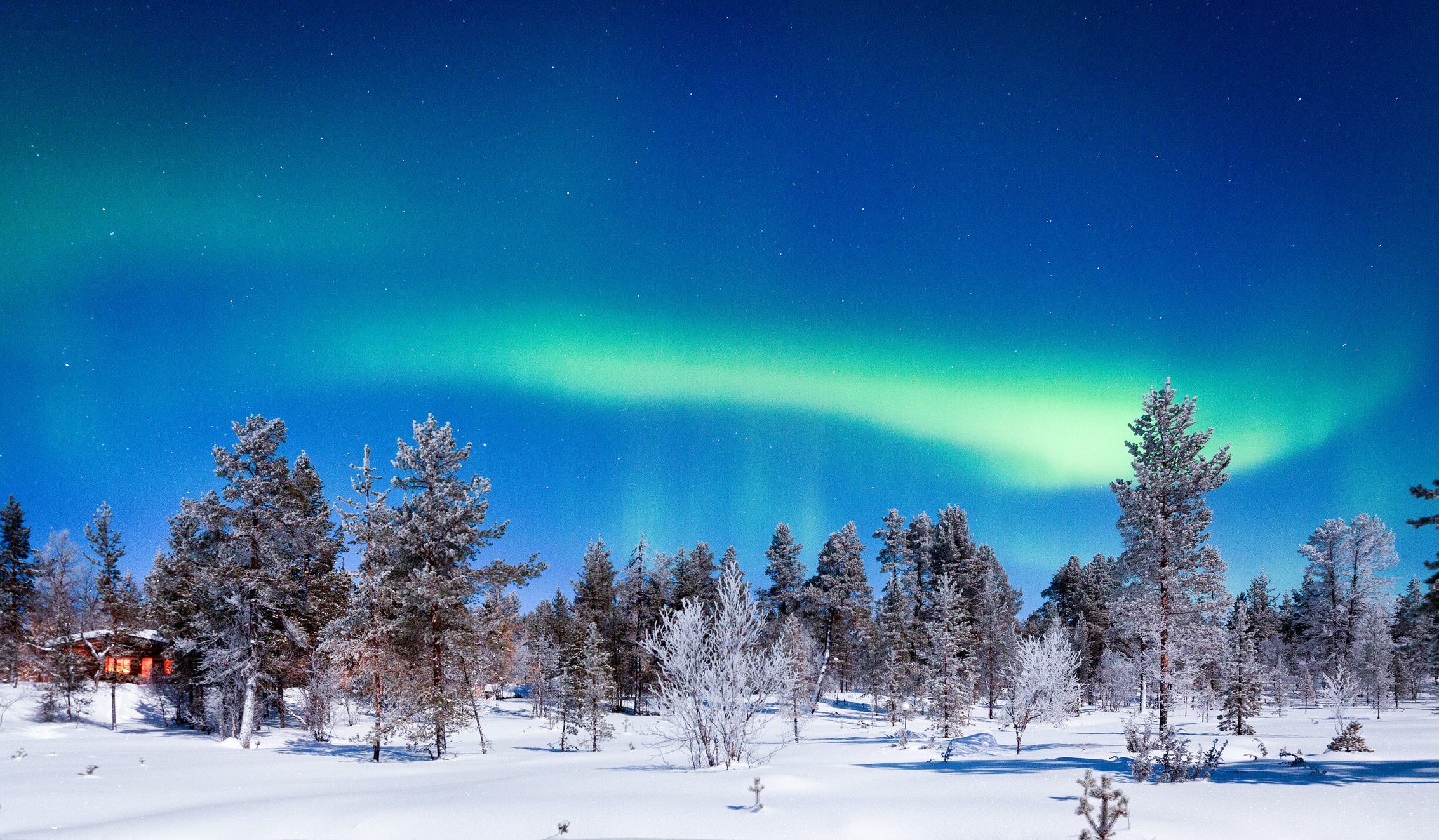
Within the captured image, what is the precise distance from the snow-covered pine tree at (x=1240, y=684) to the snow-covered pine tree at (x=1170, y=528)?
16.4 feet

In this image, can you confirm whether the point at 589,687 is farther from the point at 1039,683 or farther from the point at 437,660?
the point at 1039,683

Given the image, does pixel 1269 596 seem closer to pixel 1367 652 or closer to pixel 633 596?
pixel 1367 652

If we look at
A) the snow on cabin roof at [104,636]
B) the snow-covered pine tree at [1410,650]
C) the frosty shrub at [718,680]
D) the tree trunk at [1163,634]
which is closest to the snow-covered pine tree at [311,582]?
the snow on cabin roof at [104,636]

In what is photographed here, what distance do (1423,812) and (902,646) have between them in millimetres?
29332

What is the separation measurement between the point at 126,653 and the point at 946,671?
1826 inches

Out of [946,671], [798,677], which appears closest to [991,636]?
[946,671]

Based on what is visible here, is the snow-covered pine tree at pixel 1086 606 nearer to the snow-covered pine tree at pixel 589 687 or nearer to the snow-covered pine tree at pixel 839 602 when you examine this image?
the snow-covered pine tree at pixel 839 602

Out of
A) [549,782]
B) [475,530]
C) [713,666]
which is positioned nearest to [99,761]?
[475,530]

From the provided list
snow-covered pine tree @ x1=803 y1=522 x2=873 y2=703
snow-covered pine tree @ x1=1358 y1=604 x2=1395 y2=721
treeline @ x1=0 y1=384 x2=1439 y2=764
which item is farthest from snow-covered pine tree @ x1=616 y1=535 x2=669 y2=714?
snow-covered pine tree @ x1=1358 y1=604 x2=1395 y2=721

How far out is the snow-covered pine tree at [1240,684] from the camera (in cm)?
3072

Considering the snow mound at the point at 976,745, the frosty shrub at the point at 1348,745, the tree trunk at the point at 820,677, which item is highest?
the frosty shrub at the point at 1348,745

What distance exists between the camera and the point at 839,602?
4912cm

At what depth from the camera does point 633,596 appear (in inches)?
2248

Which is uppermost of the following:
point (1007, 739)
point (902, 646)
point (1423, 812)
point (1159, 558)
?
point (1159, 558)
